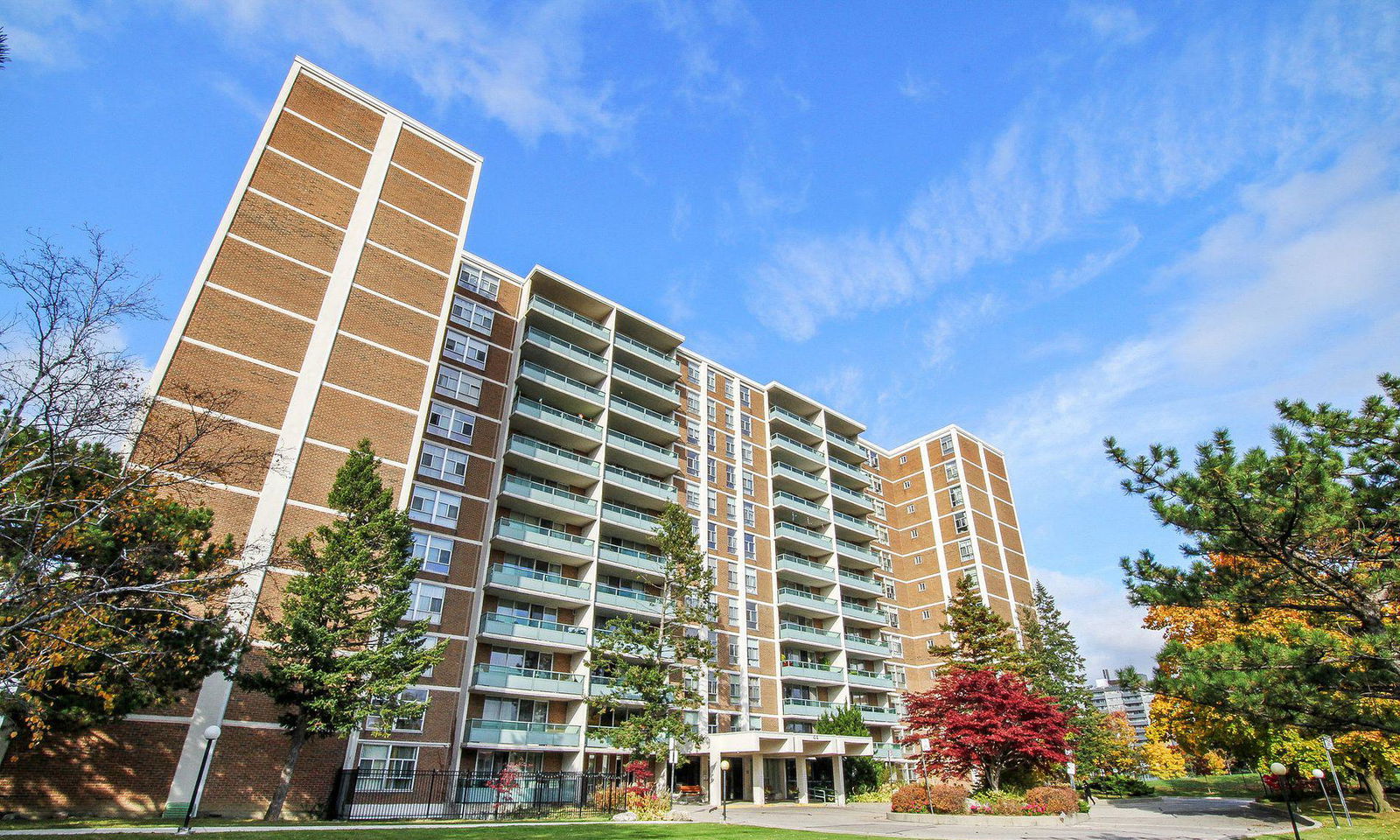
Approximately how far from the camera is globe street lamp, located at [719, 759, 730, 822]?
28.2m

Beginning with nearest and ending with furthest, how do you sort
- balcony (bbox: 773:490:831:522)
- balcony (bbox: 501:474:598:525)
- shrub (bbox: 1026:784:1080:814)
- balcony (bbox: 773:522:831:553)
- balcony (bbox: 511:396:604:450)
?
1. shrub (bbox: 1026:784:1080:814)
2. balcony (bbox: 501:474:598:525)
3. balcony (bbox: 511:396:604:450)
4. balcony (bbox: 773:522:831:553)
5. balcony (bbox: 773:490:831:522)


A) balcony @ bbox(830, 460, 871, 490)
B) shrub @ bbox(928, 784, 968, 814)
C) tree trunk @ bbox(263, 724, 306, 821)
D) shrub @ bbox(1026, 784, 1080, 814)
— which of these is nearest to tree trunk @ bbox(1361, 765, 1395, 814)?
shrub @ bbox(1026, 784, 1080, 814)

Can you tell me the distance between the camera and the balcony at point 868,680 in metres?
49.4

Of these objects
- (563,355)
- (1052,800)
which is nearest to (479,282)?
(563,355)

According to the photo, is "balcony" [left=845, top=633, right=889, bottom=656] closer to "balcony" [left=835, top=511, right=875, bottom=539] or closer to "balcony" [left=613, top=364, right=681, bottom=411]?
"balcony" [left=835, top=511, right=875, bottom=539]

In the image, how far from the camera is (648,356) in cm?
4738

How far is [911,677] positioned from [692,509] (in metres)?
24.5

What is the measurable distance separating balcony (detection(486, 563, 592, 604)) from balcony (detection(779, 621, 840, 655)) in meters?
16.7

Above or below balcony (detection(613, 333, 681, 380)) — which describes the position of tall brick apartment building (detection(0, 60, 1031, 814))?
below

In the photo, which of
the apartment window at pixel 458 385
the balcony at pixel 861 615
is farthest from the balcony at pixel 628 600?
the balcony at pixel 861 615

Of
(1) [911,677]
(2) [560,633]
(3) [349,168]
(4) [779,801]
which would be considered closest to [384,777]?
(2) [560,633]

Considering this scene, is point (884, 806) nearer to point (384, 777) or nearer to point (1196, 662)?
point (384, 777)

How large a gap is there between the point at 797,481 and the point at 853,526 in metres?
6.64

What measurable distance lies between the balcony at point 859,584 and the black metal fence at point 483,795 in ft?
89.9
